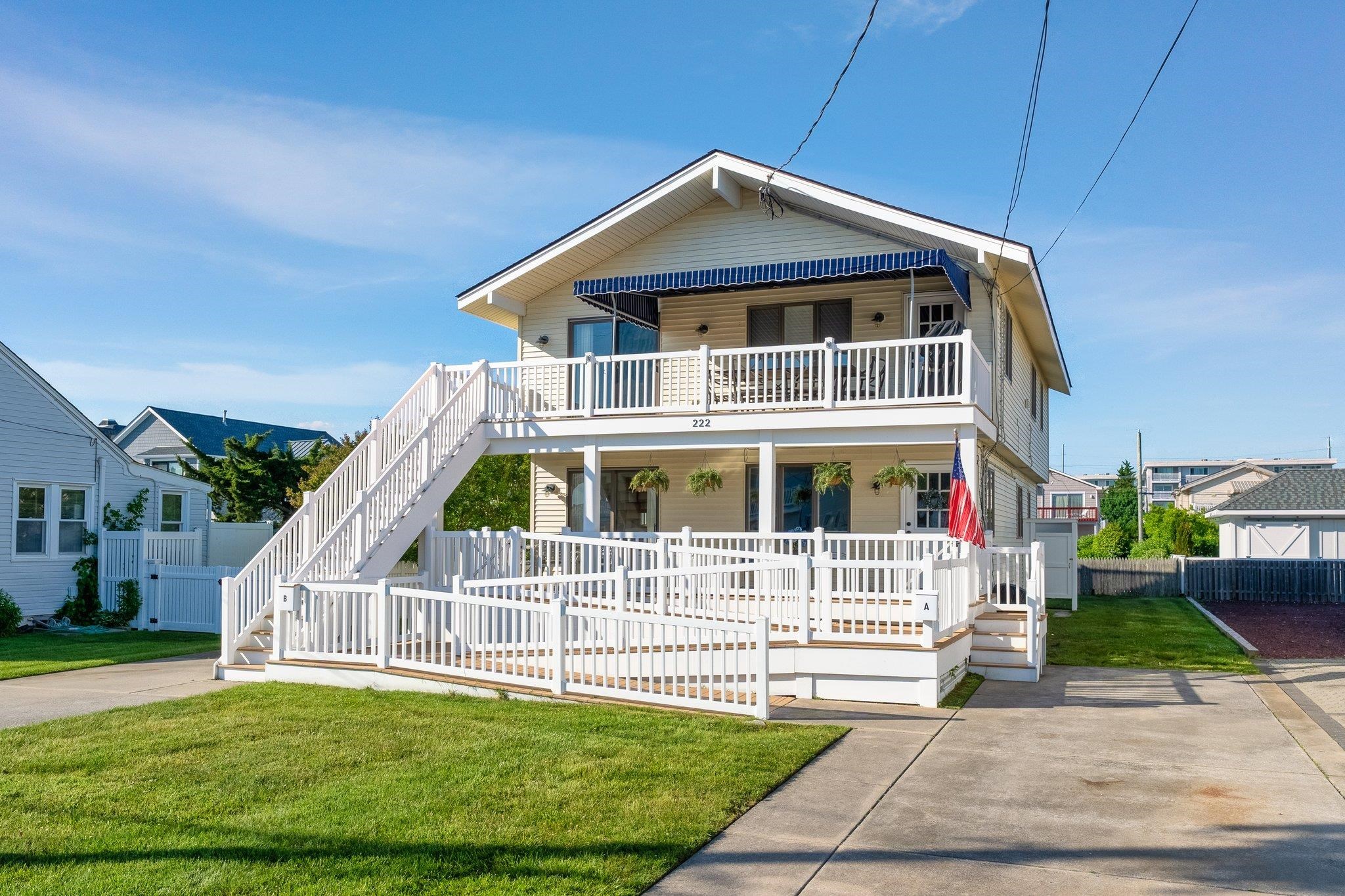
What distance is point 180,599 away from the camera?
66.1ft

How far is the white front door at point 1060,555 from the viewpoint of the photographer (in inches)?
1054

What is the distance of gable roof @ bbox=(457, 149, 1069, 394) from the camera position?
55.8ft

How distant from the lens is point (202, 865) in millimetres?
5527

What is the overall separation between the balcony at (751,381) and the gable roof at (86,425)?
10.1 m

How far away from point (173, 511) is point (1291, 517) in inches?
1391

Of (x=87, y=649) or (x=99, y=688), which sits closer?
(x=99, y=688)

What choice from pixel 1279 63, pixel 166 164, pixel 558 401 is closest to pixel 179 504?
pixel 166 164

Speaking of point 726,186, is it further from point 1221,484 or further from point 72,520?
point 1221,484

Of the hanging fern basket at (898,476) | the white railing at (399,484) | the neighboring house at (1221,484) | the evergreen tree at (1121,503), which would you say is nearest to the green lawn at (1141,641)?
the hanging fern basket at (898,476)

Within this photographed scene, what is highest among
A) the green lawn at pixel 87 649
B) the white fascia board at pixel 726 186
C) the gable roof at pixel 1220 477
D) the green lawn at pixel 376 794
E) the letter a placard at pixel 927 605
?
the white fascia board at pixel 726 186

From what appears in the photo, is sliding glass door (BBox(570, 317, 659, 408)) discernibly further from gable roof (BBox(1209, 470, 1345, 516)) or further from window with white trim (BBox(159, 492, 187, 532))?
gable roof (BBox(1209, 470, 1345, 516))

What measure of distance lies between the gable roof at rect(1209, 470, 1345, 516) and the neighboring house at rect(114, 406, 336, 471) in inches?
1537

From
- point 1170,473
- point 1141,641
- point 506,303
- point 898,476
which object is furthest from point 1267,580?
point 1170,473

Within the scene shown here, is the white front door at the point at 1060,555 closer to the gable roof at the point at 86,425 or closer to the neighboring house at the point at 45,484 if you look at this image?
the gable roof at the point at 86,425
